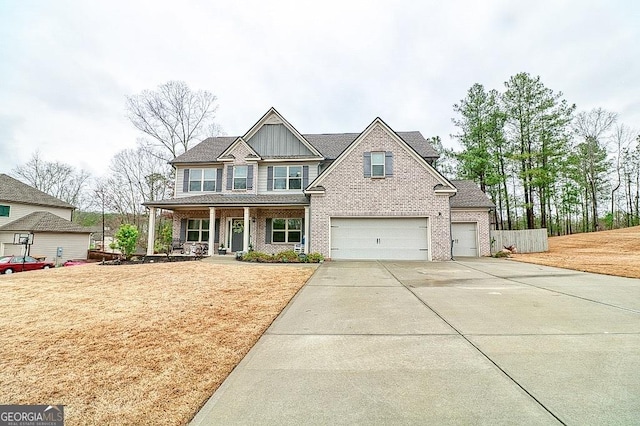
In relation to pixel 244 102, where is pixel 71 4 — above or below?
below

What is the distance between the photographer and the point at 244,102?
26.4 m

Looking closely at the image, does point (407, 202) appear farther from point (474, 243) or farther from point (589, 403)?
Result: point (589, 403)

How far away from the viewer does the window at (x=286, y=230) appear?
17.3m

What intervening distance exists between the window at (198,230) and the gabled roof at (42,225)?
1673cm

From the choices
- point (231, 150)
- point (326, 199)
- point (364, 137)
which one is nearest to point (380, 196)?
point (326, 199)

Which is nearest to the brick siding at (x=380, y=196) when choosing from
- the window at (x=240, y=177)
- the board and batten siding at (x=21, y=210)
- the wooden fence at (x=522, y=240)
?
the window at (x=240, y=177)

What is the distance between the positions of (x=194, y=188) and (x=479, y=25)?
58.1ft

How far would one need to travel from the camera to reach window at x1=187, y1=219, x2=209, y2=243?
18219mm

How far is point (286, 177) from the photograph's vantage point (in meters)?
18.2

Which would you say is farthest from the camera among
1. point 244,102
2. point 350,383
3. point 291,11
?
point 244,102

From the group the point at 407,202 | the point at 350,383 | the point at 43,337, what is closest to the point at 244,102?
the point at 407,202

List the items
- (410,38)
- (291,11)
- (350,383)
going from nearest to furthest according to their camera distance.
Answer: (350,383) → (291,11) → (410,38)

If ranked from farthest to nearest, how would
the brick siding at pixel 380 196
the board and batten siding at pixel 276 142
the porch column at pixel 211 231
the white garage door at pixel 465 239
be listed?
1. the board and batten siding at pixel 276 142
2. the white garage door at pixel 465 239
3. the porch column at pixel 211 231
4. the brick siding at pixel 380 196
